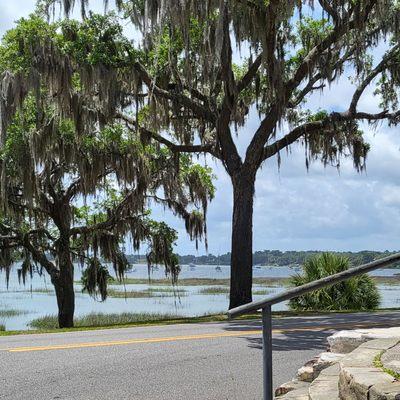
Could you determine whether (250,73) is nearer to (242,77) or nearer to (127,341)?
(242,77)

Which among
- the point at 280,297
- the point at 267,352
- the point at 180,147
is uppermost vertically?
the point at 180,147

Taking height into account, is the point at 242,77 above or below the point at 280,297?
above

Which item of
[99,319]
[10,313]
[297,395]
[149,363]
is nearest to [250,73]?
[149,363]

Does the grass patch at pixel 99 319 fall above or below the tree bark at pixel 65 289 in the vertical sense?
below

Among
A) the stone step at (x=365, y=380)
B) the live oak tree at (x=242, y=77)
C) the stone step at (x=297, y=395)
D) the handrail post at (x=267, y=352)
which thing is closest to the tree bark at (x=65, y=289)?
the live oak tree at (x=242, y=77)

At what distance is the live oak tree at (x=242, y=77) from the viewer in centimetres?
1480

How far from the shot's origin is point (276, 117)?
56.9ft

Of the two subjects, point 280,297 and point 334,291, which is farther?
point 334,291

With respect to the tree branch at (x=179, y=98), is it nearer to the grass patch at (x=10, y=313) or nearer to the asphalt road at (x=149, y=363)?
the asphalt road at (x=149, y=363)

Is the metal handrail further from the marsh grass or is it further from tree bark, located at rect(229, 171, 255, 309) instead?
the marsh grass

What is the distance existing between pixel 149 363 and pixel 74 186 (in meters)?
14.9

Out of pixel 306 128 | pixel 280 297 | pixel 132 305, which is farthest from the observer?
pixel 132 305

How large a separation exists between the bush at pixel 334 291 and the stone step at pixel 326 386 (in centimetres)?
1550

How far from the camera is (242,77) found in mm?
18375
